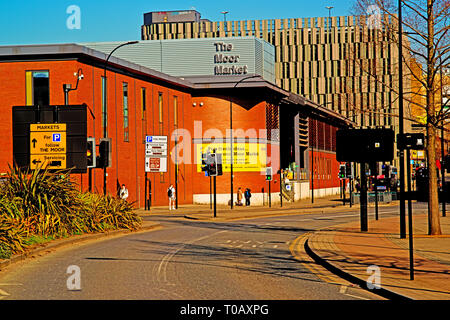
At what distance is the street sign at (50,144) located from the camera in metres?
25.2

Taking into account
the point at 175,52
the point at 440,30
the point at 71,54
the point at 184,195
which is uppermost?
the point at 175,52

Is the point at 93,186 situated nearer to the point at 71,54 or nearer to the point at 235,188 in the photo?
the point at 71,54

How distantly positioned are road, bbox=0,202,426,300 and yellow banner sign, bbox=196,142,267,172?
38.8 meters

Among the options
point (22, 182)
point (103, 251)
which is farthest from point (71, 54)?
point (103, 251)

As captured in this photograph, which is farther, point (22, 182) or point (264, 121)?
point (264, 121)

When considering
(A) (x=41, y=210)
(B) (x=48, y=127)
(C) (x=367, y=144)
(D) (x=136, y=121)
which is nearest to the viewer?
(A) (x=41, y=210)

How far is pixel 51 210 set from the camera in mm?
21078

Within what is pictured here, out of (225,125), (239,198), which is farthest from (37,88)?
(239,198)

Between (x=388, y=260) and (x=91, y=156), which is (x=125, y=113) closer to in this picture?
(x=91, y=156)

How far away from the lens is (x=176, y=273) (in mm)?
13891

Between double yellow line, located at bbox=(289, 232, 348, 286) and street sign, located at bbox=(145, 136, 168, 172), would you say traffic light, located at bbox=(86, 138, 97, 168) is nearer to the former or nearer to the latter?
double yellow line, located at bbox=(289, 232, 348, 286)

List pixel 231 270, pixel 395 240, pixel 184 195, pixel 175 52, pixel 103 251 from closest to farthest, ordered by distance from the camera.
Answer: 1. pixel 231 270
2. pixel 103 251
3. pixel 395 240
4. pixel 184 195
5. pixel 175 52

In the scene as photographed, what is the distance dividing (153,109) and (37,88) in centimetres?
1305

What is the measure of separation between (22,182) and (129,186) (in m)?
28.4
